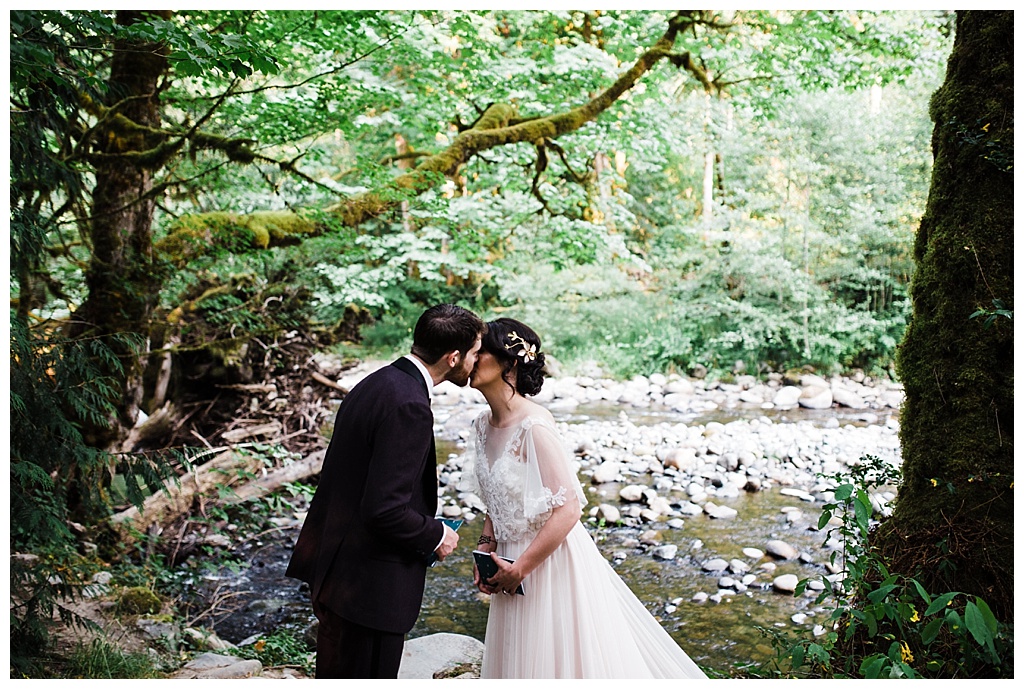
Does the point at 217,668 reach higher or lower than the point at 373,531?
lower

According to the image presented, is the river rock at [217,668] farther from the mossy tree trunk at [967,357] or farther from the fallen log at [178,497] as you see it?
the mossy tree trunk at [967,357]

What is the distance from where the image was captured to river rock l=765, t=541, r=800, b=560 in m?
5.80

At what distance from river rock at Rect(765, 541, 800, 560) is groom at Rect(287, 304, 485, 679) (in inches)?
169

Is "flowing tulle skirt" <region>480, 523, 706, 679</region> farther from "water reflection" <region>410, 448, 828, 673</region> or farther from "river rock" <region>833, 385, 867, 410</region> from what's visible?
"river rock" <region>833, 385, 867, 410</region>

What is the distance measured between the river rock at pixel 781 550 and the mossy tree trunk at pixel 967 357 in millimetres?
2687

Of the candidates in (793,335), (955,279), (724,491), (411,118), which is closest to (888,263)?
(793,335)

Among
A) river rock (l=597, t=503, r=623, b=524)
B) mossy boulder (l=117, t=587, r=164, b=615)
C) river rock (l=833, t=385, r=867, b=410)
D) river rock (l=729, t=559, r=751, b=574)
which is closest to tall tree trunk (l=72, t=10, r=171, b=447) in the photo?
mossy boulder (l=117, t=587, r=164, b=615)

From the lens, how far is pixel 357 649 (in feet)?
7.66

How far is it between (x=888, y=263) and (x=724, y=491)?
8.75 meters

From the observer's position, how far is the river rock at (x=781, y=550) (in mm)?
5797

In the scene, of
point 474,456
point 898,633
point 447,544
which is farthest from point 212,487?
point 898,633

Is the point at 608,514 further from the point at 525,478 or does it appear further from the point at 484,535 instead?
the point at 525,478

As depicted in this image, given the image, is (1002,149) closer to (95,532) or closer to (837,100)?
(95,532)

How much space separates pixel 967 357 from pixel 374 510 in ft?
8.45
